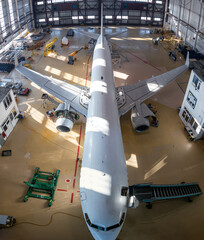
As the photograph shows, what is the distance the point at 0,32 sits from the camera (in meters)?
35.4

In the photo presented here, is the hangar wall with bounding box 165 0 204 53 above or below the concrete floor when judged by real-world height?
above

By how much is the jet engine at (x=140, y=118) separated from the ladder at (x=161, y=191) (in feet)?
20.5

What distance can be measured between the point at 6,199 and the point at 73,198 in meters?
4.97

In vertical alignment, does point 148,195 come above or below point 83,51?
below

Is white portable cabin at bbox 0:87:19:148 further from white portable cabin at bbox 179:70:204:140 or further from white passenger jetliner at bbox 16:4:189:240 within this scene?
white portable cabin at bbox 179:70:204:140

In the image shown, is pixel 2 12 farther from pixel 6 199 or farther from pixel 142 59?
pixel 6 199

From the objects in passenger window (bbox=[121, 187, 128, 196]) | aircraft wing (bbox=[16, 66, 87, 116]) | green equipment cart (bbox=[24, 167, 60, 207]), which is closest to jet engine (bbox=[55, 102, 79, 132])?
aircraft wing (bbox=[16, 66, 87, 116])

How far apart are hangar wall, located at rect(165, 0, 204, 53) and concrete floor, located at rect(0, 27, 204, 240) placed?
44.6 feet

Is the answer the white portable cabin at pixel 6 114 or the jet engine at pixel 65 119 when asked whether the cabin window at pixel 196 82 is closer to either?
the jet engine at pixel 65 119

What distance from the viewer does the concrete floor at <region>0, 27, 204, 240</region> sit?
13.4 m

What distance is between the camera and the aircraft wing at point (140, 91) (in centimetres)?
2174

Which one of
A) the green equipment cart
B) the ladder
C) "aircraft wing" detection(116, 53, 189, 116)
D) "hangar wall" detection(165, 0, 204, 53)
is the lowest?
the green equipment cart

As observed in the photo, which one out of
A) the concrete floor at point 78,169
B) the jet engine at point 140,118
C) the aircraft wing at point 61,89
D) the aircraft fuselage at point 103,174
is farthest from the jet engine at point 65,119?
the jet engine at point 140,118

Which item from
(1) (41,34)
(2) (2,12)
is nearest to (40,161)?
(2) (2,12)
